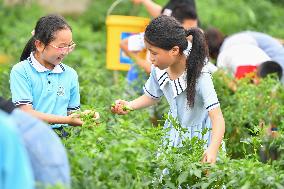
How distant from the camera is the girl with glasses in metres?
4.98

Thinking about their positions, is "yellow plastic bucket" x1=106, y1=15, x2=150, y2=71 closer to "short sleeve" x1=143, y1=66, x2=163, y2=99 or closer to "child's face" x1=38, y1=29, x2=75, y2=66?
"short sleeve" x1=143, y1=66, x2=163, y2=99

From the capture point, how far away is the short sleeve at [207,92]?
196 inches

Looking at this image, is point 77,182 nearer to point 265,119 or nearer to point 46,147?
point 46,147

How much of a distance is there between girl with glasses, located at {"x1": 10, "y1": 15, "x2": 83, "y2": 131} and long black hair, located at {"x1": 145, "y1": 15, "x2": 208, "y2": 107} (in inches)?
19.9

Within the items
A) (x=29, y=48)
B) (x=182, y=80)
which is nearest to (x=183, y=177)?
(x=182, y=80)

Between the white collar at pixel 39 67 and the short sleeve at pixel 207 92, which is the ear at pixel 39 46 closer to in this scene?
the white collar at pixel 39 67

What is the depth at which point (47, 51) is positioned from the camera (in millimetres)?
5012

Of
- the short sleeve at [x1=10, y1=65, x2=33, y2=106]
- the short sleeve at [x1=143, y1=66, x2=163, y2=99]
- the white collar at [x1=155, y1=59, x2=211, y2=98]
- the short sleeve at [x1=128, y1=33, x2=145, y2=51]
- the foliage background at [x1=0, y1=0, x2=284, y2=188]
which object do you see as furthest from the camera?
the short sleeve at [x1=128, y1=33, x2=145, y2=51]

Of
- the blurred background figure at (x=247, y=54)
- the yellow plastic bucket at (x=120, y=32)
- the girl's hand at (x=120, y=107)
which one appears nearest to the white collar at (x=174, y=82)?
the girl's hand at (x=120, y=107)

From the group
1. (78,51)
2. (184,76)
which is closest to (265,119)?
(184,76)

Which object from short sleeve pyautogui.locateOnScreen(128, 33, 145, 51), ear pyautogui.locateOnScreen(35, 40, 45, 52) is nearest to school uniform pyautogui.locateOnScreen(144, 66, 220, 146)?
ear pyautogui.locateOnScreen(35, 40, 45, 52)

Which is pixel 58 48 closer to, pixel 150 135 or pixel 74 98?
pixel 74 98

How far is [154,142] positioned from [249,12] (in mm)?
9339

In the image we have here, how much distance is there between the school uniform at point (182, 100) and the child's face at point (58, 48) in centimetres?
64
